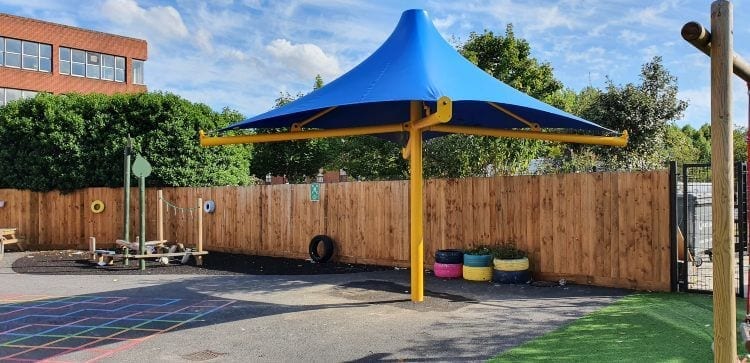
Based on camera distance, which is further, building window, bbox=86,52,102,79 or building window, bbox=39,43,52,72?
building window, bbox=86,52,102,79

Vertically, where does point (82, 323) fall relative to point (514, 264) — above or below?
below

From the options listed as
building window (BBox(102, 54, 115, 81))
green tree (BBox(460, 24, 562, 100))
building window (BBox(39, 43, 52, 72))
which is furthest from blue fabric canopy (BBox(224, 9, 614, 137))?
building window (BBox(102, 54, 115, 81))

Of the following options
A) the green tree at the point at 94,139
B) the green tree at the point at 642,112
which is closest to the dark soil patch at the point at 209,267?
the green tree at the point at 94,139

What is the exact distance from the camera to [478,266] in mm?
10320

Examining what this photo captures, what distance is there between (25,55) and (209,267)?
30.2 metres

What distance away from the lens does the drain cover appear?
5.74 metres

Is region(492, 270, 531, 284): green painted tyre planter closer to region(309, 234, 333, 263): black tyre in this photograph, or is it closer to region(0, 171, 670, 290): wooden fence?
region(0, 171, 670, 290): wooden fence

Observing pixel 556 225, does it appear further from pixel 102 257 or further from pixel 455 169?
pixel 102 257

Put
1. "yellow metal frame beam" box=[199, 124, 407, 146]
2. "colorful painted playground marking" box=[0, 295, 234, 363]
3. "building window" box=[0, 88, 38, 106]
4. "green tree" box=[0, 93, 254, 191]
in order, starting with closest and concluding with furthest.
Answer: "colorful painted playground marking" box=[0, 295, 234, 363], "yellow metal frame beam" box=[199, 124, 407, 146], "green tree" box=[0, 93, 254, 191], "building window" box=[0, 88, 38, 106]

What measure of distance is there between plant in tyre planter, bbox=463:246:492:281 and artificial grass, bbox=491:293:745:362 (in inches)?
103

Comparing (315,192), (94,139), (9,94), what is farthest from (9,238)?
(9,94)

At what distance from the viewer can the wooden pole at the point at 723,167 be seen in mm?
2996

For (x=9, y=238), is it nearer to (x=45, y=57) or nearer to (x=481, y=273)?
(x=481, y=273)

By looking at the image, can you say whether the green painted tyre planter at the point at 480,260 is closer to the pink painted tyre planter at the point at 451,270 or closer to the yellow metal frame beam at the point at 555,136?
the pink painted tyre planter at the point at 451,270
